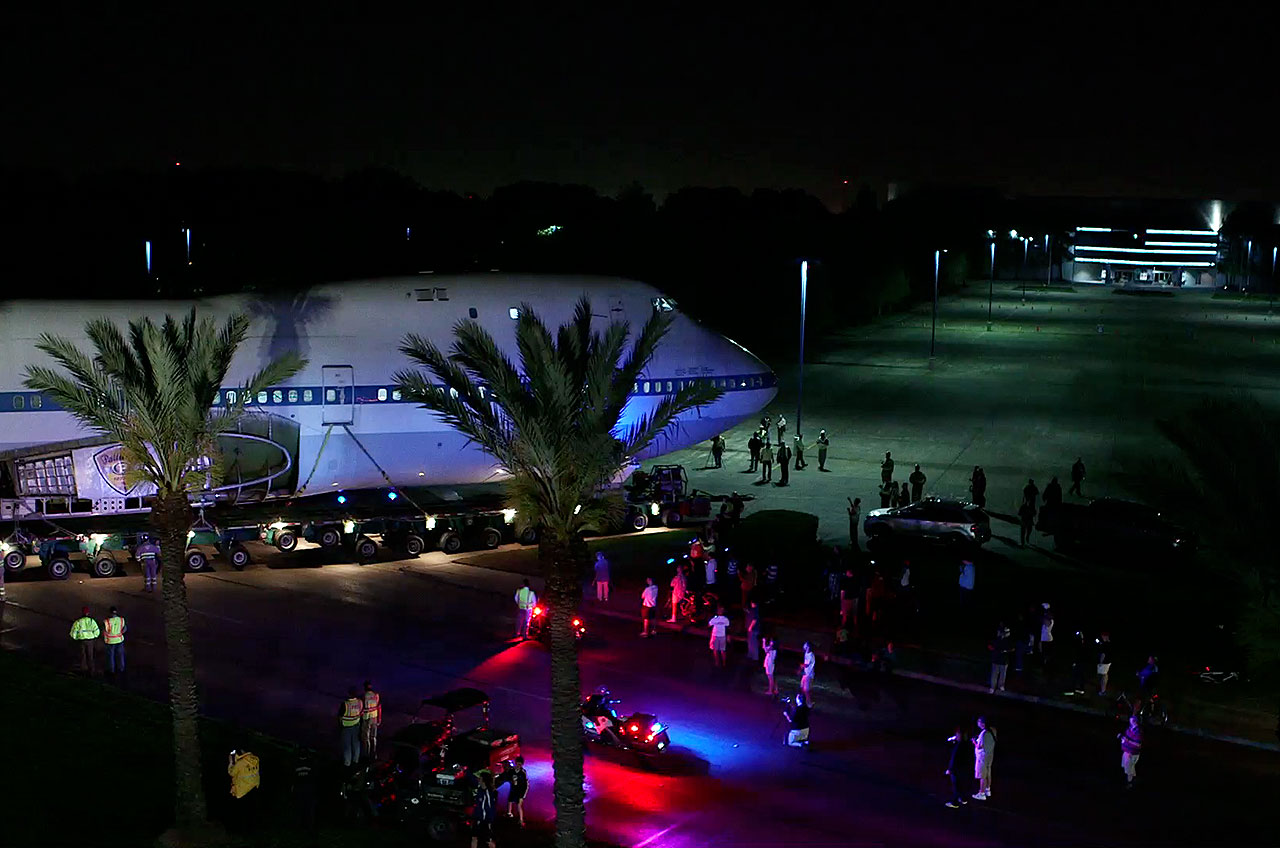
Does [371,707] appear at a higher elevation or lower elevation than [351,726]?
higher

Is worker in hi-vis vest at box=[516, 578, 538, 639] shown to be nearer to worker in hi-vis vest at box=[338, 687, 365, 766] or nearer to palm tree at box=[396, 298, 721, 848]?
worker in hi-vis vest at box=[338, 687, 365, 766]

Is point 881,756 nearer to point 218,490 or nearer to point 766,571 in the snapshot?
point 766,571

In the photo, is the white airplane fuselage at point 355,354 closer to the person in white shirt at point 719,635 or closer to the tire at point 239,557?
the tire at point 239,557

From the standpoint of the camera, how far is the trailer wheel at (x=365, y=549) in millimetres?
32469

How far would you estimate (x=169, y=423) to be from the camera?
1816 centimetres

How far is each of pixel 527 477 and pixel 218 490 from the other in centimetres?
1741

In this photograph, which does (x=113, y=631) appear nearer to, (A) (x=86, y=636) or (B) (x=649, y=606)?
(A) (x=86, y=636)

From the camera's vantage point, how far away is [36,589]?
29.6m

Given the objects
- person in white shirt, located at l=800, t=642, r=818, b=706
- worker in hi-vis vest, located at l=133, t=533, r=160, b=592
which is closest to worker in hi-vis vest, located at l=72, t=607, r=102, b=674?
worker in hi-vis vest, located at l=133, t=533, r=160, b=592

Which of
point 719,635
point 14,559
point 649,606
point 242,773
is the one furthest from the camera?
point 14,559

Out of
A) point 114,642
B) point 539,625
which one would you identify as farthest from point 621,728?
point 114,642

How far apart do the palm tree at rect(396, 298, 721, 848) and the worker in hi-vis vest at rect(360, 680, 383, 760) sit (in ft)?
16.4

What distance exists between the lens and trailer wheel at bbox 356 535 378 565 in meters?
32.5

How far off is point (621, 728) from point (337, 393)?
48.0ft
